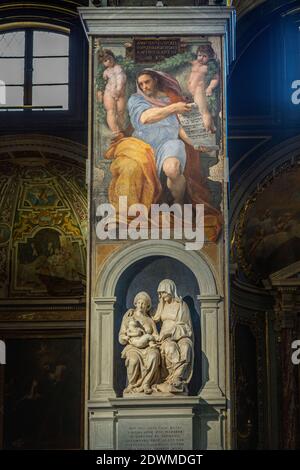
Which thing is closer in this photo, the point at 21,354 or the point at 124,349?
the point at 124,349

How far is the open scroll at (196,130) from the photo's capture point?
1952 centimetres

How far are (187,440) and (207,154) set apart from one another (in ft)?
13.0

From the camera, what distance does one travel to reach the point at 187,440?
18.3 metres

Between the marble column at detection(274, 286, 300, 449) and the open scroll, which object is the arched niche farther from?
the marble column at detection(274, 286, 300, 449)

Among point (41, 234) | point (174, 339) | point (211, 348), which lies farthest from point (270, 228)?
point (174, 339)

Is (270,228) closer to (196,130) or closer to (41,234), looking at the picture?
(41,234)

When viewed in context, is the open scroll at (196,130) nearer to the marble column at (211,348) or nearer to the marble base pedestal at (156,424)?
the marble column at (211,348)

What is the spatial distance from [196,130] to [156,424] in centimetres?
412

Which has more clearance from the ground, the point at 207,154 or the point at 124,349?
the point at 207,154

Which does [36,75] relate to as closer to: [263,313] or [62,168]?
[62,168]

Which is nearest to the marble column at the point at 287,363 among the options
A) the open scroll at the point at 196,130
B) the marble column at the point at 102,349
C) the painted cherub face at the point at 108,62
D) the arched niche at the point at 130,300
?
the arched niche at the point at 130,300

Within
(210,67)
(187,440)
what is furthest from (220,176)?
(187,440)

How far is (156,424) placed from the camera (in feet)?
60.2

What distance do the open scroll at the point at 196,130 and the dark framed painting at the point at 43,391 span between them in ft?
20.8
